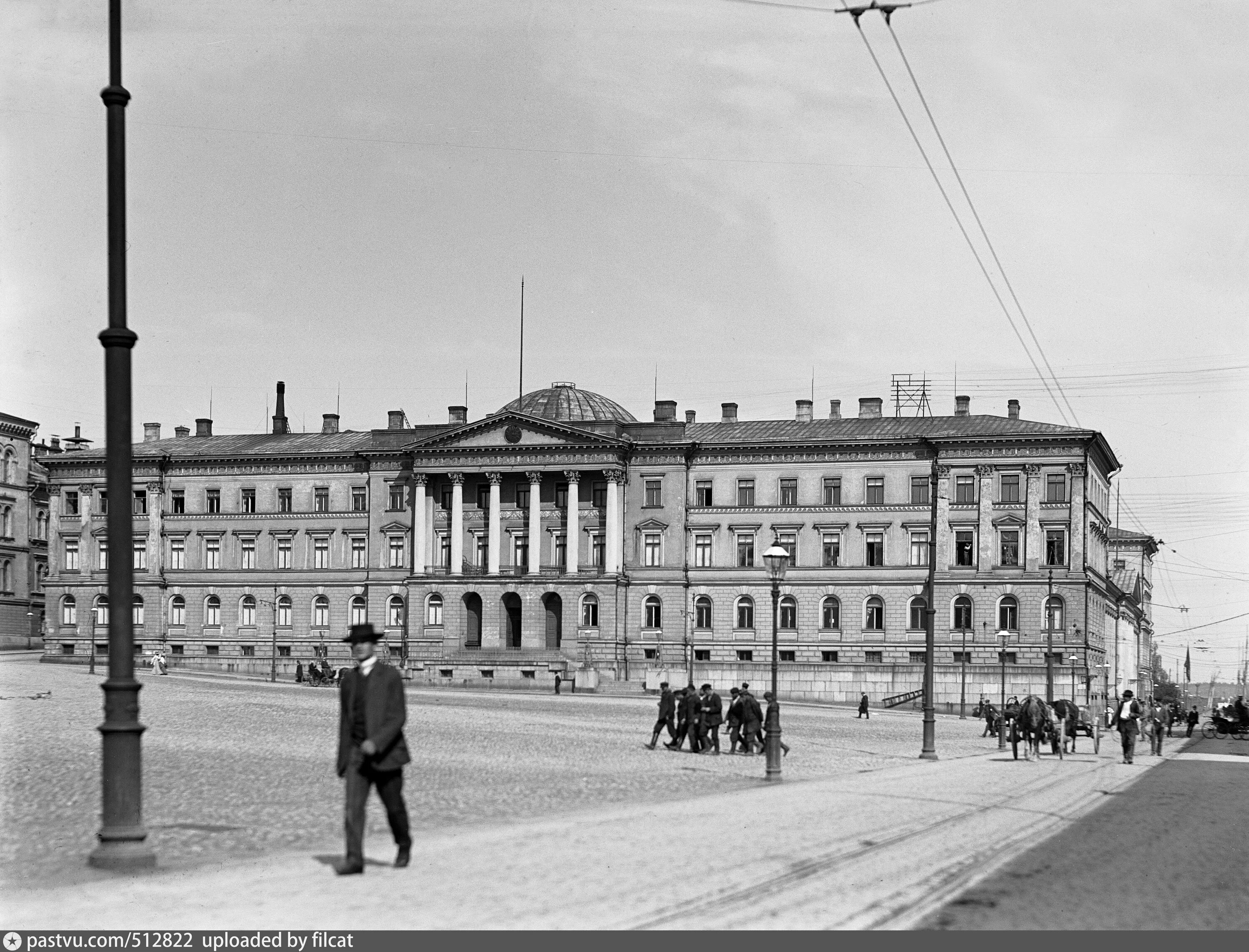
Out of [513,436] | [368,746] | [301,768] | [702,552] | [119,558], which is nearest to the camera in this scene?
[368,746]

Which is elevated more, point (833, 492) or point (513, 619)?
point (833, 492)

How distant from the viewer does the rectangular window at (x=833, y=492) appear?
9356 cm

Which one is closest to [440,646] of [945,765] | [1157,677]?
[945,765]

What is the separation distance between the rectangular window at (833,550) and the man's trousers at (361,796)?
81.9 meters

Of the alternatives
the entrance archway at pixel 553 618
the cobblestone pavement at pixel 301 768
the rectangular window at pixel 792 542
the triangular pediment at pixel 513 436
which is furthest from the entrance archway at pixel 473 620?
the cobblestone pavement at pixel 301 768

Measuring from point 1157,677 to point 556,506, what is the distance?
11273 centimetres

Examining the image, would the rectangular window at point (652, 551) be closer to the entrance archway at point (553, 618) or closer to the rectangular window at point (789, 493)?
the entrance archway at point (553, 618)

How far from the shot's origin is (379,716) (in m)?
→ 12.5

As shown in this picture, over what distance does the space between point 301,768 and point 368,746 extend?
13.7 meters

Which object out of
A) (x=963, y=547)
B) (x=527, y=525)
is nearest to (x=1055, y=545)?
Answer: (x=963, y=547)

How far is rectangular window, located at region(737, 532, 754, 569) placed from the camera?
310ft

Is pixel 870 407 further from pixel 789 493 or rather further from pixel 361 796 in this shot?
pixel 361 796

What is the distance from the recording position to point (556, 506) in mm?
97062
